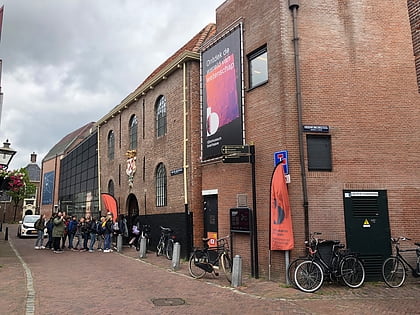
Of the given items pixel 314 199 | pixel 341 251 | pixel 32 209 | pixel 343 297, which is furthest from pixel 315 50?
pixel 32 209

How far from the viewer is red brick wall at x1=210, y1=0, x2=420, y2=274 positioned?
10.4 metres

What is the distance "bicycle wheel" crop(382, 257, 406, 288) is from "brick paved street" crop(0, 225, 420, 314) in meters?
0.20

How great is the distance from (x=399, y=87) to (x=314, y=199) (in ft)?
13.8

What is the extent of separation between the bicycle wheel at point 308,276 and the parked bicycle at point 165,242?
6.43 m

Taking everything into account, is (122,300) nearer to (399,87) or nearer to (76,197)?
(399,87)

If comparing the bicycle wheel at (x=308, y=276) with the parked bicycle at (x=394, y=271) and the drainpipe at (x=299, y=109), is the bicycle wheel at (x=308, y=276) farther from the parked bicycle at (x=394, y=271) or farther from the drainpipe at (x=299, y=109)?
the parked bicycle at (x=394, y=271)

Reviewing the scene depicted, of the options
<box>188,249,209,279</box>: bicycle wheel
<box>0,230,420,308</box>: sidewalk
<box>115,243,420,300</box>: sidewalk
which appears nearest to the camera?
<box>0,230,420,308</box>: sidewalk

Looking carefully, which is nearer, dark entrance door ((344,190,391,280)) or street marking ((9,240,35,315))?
street marking ((9,240,35,315))

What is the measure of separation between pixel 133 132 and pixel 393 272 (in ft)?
47.4

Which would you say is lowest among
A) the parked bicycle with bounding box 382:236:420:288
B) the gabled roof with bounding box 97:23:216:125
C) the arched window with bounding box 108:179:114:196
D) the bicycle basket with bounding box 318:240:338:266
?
the parked bicycle with bounding box 382:236:420:288

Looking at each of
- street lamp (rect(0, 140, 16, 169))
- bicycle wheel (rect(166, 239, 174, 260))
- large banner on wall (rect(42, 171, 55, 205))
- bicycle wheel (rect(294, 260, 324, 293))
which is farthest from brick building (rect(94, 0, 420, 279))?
large banner on wall (rect(42, 171, 55, 205))

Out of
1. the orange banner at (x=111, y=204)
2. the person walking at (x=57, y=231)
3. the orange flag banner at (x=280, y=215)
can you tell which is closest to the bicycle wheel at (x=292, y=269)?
the orange flag banner at (x=280, y=215)

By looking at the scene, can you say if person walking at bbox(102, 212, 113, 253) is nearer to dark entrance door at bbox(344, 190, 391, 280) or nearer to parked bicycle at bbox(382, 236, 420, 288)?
dark entrance door at bbox(344, 190, 391, 280)

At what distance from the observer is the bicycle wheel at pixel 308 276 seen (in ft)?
29.5
